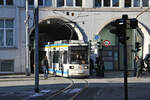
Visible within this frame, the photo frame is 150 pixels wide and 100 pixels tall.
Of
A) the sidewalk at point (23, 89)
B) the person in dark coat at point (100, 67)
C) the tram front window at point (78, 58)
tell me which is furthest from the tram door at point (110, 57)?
the sidewalk at point (23, 89)

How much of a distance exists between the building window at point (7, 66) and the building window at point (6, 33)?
167cm

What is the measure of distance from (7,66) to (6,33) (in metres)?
3.26

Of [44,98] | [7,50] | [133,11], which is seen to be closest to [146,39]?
[133,11]

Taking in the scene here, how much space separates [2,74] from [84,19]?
32.4 ft

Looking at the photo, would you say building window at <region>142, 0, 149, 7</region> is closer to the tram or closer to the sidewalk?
the tram

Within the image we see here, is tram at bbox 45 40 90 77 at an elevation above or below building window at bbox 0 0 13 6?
below

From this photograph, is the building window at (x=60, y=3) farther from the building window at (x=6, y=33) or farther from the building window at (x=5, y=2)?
the building window at (x=6, y=33)

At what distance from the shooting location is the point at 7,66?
31.8 m

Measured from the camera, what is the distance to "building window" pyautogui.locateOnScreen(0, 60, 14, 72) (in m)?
31.6

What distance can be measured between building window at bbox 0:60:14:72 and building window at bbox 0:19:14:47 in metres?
1.67

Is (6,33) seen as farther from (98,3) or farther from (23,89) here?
(23,89)

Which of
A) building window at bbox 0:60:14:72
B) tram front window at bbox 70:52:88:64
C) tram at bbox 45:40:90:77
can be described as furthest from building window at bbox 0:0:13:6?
tram front window at bbox 70:52:88:64

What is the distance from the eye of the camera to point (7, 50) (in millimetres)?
31141

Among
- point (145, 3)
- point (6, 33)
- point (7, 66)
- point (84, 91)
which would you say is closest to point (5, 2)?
point (6, 33)
